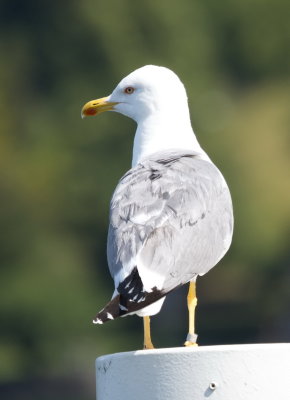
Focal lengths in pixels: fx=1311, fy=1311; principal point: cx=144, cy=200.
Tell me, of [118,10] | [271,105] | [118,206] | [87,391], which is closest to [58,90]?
[118,10]

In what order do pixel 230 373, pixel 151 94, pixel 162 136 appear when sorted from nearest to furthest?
pixel 230 373 < pixel 162 136 < pixel 151 94

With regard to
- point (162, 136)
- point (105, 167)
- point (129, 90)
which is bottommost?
point (105, 167)

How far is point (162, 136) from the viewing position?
9.87 ft

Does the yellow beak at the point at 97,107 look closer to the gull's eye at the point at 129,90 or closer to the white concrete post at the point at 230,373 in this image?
the gull's eye at the point at 129,90

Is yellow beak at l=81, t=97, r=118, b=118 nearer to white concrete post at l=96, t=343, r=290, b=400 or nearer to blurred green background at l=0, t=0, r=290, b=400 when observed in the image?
white concrete post at l=96, t=343, r=290, b=400

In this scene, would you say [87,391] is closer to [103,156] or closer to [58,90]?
[103,156]

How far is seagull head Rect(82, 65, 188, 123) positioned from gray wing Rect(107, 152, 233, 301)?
0.32 meters

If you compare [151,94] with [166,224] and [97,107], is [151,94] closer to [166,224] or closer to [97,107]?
[97,107]

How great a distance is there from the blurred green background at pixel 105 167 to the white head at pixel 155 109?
13.7 feet

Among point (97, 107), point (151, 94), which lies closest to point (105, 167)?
point (97, 107)

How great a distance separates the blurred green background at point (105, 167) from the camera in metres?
7.56

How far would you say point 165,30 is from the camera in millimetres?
8422

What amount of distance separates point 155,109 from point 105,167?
4.58 metres

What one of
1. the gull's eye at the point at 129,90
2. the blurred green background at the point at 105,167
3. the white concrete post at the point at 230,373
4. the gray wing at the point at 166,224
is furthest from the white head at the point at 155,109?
the blurred green background at the point at 105,167
